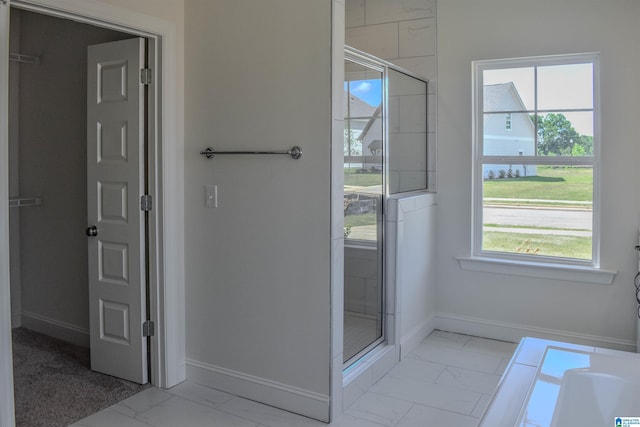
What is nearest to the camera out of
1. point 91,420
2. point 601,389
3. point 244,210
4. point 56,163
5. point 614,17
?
point 601,389

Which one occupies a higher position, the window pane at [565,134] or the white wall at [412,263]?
the window pane at [565,134]

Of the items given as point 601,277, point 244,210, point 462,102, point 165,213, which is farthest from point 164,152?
point 601,277

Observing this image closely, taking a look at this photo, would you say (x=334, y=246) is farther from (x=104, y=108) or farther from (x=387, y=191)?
(x=104, y=108)

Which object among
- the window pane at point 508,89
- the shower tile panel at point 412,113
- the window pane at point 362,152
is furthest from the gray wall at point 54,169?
the window pane at point 508,89

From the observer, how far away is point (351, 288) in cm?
325

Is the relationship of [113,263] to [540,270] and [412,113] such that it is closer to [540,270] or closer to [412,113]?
[412,113]

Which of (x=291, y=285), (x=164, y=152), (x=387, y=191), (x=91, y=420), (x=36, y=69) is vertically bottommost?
(x=91, y=420)

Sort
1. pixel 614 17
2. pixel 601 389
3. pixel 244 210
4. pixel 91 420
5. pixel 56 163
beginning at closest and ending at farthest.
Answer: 1. pixel 601 389
2. pixel 91 420
3. pixel 244 210
4. pixel 614 17
5. pixel 56 163

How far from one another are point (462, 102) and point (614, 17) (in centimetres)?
108

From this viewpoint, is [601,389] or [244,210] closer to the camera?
[601,389]

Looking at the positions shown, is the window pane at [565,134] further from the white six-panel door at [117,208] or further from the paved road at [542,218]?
the white six-panel door at [117,208]

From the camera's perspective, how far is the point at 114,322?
11.0 ft

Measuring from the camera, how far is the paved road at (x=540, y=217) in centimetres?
388

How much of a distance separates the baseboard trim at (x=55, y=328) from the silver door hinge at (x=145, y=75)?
6.01 ft
